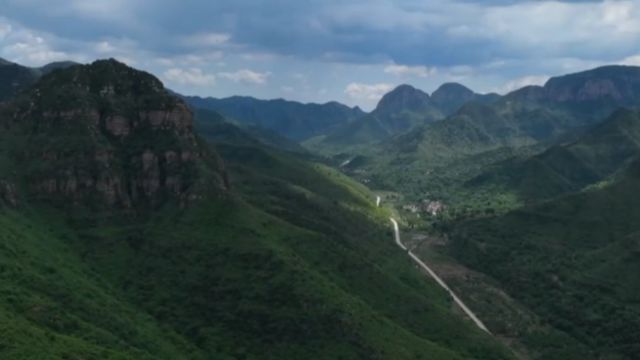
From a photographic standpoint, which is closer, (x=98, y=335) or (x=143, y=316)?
(x=98, y=335)

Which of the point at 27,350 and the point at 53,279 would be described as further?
the point at 53,279

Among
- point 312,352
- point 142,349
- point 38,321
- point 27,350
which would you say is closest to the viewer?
point 27,350

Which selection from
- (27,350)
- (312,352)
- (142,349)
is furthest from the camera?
(312,352)

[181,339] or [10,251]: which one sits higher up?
[10,251]

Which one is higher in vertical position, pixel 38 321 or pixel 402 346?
pixel 38 321

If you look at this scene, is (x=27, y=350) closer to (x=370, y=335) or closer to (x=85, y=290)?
(x=85, y=290)

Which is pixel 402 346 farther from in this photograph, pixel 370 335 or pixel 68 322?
pixel 68 322

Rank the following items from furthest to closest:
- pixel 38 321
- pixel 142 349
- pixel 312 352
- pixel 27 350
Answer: pixel 312 352 → pixel 142 349 → pixel 38 321 → pixel 27 350

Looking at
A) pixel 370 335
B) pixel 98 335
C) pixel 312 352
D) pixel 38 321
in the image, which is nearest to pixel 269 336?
pixel 312 352

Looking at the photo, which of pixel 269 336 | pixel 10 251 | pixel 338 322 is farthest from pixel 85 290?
pixel 338 322
